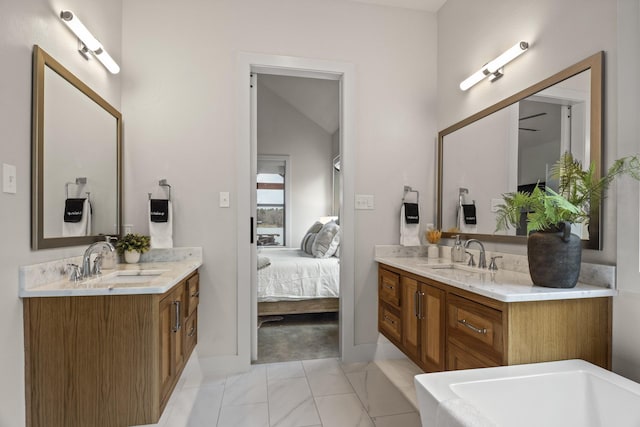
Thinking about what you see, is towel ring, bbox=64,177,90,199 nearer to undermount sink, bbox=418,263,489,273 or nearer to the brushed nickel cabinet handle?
the brushed nickel cabinet handle

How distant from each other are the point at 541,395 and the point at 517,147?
1346 millimetres

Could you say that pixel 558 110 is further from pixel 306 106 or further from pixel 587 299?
pixel 306 106

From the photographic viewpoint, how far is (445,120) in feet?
8.73

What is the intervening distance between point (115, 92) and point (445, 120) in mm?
2424

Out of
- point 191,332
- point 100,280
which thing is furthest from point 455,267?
point 100,280

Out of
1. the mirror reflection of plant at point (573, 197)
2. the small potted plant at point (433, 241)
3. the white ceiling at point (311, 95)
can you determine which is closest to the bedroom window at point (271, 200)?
the white ceiling at point (311, 95)

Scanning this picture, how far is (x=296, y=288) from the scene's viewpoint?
3.24m

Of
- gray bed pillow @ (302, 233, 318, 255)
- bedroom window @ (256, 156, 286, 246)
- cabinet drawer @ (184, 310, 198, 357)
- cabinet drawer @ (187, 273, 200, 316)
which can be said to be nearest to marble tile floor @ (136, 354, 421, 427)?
cabinet drawer @ (184, 310, 198, 357)

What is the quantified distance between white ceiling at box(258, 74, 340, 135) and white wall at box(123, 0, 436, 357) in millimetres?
1844

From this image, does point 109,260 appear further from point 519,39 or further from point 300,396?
point 519,39

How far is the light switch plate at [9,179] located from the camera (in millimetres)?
1279

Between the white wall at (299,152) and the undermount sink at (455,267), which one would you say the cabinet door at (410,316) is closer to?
the undermount sink at (455,267)

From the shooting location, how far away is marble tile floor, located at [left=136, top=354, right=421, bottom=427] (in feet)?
6.02

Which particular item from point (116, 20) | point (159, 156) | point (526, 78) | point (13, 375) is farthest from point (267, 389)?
point (116, 20)
